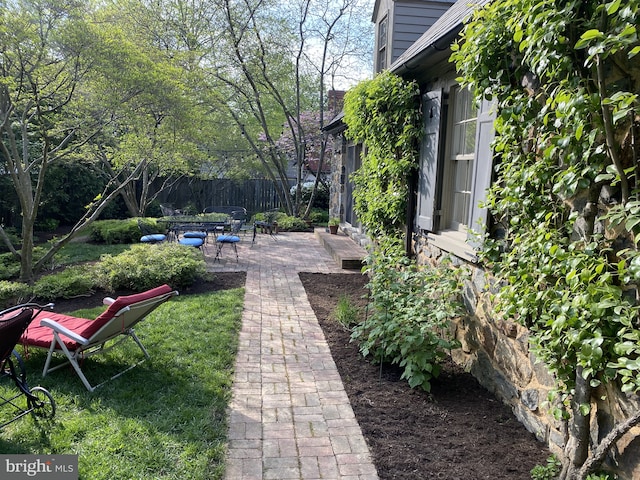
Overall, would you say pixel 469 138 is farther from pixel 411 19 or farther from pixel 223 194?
pixel 223 194

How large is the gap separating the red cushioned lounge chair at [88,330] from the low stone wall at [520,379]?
8.41 feet

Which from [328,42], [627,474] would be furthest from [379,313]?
[328,42]

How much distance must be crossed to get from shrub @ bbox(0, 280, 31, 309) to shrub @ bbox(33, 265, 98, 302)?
5.7 inches

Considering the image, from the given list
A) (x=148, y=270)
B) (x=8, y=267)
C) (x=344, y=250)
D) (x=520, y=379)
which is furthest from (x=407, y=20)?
(x=8, y=267)

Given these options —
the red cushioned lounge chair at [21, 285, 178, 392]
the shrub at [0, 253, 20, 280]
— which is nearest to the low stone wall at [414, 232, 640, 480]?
the red cushioned lounge chair at [21, 285, 178, 392]

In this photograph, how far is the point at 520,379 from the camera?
9.72 ft

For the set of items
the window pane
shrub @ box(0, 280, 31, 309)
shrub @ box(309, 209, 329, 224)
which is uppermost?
the window pane

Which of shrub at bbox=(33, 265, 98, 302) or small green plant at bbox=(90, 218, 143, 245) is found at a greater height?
small green plant at bbox=(90, 218, 143, 245)

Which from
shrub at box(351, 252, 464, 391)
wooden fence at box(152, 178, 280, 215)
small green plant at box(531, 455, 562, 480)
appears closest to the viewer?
small green plant at box(531, 455, 562, 480)

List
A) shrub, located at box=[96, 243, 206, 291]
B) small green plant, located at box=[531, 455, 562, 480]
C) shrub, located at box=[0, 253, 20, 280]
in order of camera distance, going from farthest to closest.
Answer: shrub, located at box=[0, 253, 20, 280] < shrub, located at box=[96, 243, 206, 291] < small green plant, located at box=[531, 455, 562, 480]

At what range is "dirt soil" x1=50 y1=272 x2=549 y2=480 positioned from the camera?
2.51m

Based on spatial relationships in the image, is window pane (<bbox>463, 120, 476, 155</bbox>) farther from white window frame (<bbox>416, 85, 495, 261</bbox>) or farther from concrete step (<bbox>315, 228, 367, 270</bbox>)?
concrete step (<bbox>315, 228, 367, 270</bbox>)

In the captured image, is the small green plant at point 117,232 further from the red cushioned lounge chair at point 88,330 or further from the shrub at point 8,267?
the red cushioned lounge chair at point 88,330

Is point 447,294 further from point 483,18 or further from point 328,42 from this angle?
point 328,42
